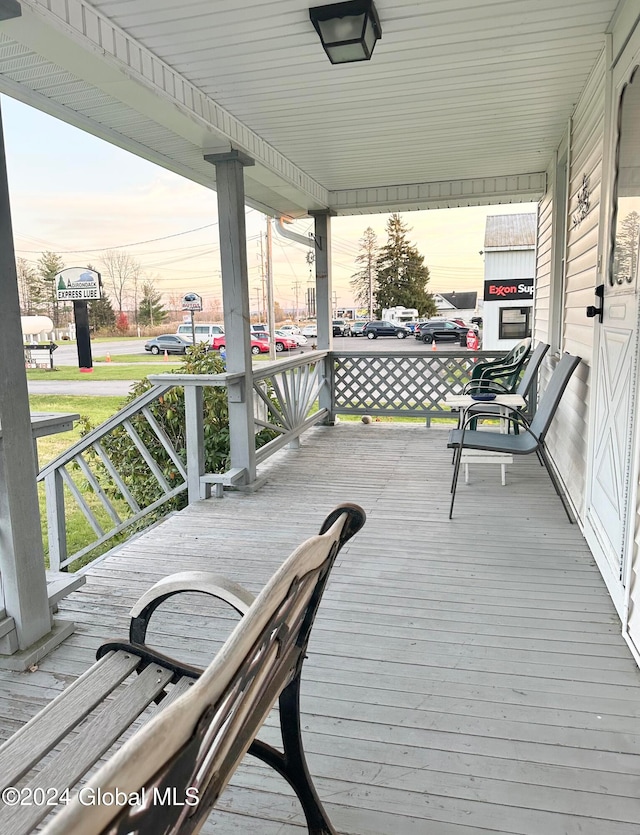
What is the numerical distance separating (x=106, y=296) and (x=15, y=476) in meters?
7.37

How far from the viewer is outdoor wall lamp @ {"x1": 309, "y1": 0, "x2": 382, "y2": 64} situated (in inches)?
92.4

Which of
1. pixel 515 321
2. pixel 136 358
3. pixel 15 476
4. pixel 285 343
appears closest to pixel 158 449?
pixel 15 476

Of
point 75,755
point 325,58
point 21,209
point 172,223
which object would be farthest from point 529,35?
point 172,223

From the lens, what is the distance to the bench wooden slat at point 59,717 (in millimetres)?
941

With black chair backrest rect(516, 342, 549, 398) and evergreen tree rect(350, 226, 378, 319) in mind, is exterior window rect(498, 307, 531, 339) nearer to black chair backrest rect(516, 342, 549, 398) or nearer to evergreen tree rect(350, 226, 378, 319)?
evergreen tree rect(350, 226, 378, 319)

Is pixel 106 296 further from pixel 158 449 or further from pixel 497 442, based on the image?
pixel 497 442

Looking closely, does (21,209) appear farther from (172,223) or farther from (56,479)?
(56,479)

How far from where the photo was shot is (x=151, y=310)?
9672mm

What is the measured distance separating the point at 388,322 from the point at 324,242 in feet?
50.1

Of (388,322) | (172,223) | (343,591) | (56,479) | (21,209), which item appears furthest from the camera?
(388,322)

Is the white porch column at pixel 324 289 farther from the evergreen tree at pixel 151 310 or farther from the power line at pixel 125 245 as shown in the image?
the evergreen tree at pixel 151 310

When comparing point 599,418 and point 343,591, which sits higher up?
point 599,418

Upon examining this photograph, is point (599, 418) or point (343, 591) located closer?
point (343, 591)

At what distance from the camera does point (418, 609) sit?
93.8 inches
